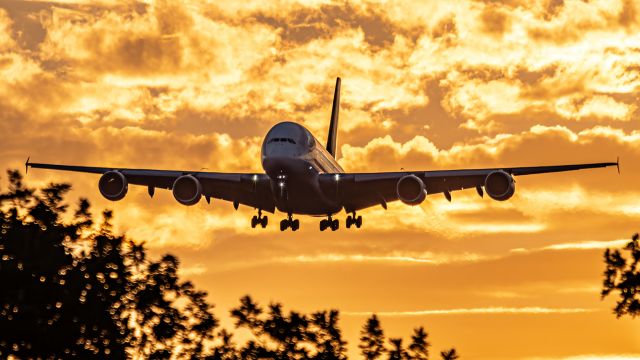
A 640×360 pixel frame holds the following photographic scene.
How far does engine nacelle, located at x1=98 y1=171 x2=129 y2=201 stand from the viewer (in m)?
61.4

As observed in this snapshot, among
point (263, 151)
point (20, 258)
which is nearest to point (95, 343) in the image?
point (20, 258)

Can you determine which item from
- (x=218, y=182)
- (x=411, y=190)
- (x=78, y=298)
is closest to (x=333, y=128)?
(x=218, y=182)

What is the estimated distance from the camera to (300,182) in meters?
57.6

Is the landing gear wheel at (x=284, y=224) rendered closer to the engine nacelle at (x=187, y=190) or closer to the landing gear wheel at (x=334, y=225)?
the landing gear wheel at (x=334, y=225)

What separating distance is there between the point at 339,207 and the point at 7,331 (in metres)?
34.1

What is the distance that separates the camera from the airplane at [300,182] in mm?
56906

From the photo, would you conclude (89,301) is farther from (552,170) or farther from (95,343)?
(552,170)

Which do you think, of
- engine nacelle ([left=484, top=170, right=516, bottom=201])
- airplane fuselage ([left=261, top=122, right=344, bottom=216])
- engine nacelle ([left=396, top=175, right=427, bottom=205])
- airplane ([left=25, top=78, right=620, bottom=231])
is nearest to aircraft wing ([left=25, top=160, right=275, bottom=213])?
airplane ([left=25, top=78, right=620, bottom=231])

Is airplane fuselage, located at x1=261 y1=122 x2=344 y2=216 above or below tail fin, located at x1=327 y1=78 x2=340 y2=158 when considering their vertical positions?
below

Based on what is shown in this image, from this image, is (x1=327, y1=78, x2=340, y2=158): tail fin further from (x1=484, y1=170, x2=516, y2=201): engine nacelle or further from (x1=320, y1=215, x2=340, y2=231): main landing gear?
(x1=484, y1=170, x2=516, y2=201): engine nacelle

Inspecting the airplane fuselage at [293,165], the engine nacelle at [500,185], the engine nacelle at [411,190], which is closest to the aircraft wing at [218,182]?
the airplane fuselage at [293,165]

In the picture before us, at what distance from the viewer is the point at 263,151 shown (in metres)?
57.5

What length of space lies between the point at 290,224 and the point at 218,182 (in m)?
6.01

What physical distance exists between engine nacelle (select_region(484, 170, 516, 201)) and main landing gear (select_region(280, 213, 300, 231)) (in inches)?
517
